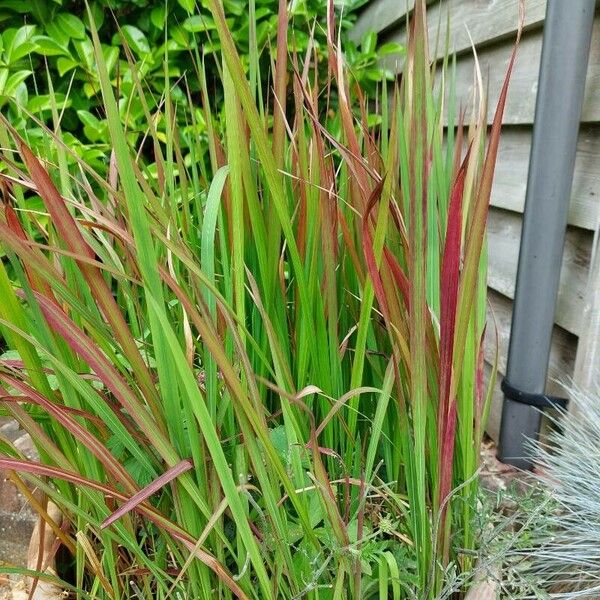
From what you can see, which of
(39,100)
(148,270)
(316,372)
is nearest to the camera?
(148,270)

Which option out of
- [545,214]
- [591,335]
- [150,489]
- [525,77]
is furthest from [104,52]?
[150,489]

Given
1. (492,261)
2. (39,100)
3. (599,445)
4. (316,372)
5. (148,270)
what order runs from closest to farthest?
1. (148,270)
2. (316,372)
3. (599,445)
4. (492,261)
5. (39,100)

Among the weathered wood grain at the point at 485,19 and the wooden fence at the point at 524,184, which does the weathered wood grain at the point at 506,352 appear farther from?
the weathered wood grain at the point at 485,19

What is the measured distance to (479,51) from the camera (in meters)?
1.75

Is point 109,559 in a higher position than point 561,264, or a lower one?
lower

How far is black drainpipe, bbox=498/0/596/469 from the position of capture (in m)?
1.18

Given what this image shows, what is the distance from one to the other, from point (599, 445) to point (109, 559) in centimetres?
75

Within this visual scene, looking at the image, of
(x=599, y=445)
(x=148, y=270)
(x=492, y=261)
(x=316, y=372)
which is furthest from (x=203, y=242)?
(x=492, y=261)

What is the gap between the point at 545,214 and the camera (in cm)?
127

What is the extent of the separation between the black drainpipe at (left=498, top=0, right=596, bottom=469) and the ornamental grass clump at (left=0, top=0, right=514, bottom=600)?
461mm

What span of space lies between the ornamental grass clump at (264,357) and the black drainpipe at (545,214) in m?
0.46

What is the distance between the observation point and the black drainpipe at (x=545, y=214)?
1.18 metres

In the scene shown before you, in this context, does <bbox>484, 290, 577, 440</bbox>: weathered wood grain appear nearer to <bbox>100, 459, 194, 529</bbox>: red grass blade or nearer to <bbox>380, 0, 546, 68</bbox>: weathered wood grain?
<bbox>380, 0, 546, 68</bbox>: weathered wood grain

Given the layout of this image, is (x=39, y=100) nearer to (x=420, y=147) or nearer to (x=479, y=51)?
(x=479, y=51)
